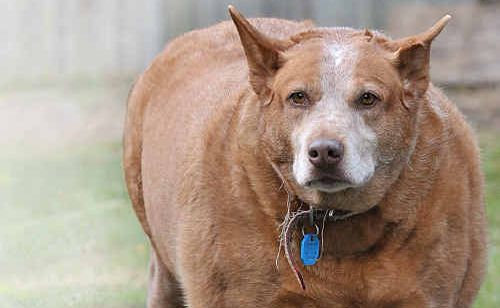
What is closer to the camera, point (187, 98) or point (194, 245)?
point (194, 245)

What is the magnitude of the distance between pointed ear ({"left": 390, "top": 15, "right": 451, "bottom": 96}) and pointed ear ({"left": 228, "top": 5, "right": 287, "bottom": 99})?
478 millimetres

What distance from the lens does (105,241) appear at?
10.4 metres

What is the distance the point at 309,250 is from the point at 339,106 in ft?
2.08

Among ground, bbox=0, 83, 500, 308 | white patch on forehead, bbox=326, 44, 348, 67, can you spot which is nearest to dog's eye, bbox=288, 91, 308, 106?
white patch on forehead, bbox=326, 44, 348, 67

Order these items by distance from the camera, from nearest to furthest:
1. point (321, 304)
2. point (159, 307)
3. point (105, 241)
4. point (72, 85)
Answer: point (321, 304), point (159, 307), point (105, 241), point (72, 85)

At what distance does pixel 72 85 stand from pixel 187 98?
29.2ft

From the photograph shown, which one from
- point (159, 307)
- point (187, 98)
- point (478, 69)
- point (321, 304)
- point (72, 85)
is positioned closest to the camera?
point (321, 304)

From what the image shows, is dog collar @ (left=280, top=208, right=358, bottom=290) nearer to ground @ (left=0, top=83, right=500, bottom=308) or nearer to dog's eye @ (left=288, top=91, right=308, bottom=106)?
dog's eye @ (left=288, top=91, right=308, bottom=106)

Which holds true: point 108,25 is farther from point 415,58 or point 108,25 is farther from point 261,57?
point 415,58

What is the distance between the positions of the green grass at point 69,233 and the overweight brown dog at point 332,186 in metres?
2.97

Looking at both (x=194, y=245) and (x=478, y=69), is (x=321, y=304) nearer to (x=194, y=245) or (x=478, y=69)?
(x=194, y=245)

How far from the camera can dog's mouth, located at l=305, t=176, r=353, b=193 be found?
497 centimetres

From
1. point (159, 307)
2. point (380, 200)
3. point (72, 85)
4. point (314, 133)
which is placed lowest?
point (72, 85)

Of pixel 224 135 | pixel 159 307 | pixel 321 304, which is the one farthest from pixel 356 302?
pixel 159 307
